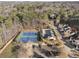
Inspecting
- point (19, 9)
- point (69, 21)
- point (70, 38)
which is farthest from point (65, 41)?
point (19, 9)

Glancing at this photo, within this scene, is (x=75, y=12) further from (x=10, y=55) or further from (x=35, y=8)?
(x=10, y=55)

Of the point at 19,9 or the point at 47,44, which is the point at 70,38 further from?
the point at 19,9

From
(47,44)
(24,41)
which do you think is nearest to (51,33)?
(47,44)

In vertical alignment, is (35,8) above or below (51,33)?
above

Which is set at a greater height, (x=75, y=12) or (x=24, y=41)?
(x=75, y=12)

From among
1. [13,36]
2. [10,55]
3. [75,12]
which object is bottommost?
[10,55]
